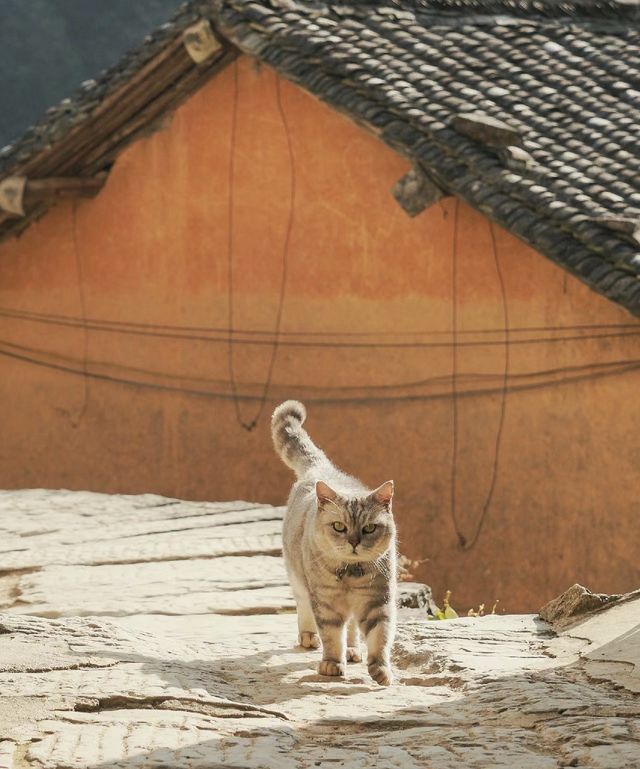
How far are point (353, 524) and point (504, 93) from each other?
→ 768 centimetres

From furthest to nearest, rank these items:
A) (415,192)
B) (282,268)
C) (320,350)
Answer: (282,268)
(320,350)
(415,192)

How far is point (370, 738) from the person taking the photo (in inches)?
172

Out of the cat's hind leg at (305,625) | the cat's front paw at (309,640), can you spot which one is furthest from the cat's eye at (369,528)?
the cat's front paw at (309,640)

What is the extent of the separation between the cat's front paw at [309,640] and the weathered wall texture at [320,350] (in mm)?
5470

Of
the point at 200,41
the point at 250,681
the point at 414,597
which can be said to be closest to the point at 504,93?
the point at 200,41

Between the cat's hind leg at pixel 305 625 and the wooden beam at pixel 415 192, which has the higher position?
the wooden beam at pixel 415 192

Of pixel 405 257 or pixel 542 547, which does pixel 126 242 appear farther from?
pixel 542 547

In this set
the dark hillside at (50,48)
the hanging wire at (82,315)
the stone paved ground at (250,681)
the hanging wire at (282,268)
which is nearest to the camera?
the stone paved ground at (250,681)

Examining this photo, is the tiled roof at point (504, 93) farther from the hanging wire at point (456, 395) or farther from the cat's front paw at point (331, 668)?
the cat's front paw at point (331, 668)

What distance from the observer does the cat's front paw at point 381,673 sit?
17.9 feet

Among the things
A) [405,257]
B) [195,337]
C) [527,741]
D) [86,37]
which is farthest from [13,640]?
[86,37]

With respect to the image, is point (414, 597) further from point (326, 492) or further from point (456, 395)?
point (456, 395)

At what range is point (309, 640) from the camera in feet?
20.4

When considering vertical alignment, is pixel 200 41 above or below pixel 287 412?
above
